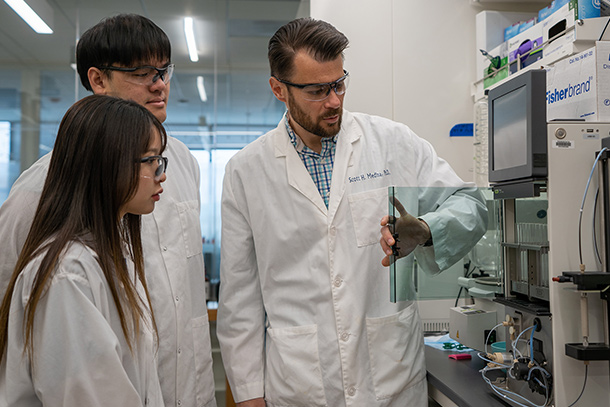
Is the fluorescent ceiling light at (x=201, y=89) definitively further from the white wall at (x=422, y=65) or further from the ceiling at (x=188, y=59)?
the white wall at (x=422, y=65)

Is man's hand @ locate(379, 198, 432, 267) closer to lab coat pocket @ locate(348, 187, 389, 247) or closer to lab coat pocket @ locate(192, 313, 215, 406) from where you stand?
lab coat pocket @ locate(348, 187, 389, 247)

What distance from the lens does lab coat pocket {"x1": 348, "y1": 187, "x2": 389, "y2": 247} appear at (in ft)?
4.86

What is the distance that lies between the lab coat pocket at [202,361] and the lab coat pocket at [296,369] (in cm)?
→ 19

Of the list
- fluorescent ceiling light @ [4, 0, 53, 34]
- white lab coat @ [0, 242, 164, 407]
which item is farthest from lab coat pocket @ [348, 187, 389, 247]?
fluorescent ceiling light @ [4, 0, 53, 34]

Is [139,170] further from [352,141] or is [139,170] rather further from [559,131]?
[559,131]

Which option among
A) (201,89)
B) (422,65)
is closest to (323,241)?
(422,65)

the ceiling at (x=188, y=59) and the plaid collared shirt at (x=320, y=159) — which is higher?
the ceiling at (x=188, y=59)

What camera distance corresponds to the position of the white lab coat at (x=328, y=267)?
4.61 ft

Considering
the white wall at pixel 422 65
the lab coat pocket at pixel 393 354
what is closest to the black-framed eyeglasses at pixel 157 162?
the lab coat pocket at pixel 393 354

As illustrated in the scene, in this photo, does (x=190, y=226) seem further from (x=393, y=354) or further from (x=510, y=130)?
(x=510, y=130)

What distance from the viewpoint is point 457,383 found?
4.67 feet

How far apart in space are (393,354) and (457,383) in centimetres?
19


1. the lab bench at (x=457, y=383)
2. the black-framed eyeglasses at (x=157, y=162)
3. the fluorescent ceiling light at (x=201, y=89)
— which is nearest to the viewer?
the black-framed eyeglasses at (x=157, y=162)

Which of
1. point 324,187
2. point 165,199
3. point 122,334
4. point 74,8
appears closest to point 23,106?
point 74,8
